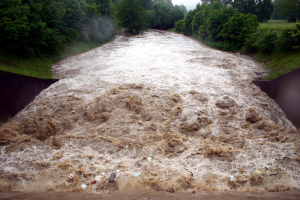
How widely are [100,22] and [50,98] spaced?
20978 mm

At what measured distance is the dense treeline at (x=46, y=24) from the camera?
1205 centimetres

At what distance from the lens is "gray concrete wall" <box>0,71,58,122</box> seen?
358 inches

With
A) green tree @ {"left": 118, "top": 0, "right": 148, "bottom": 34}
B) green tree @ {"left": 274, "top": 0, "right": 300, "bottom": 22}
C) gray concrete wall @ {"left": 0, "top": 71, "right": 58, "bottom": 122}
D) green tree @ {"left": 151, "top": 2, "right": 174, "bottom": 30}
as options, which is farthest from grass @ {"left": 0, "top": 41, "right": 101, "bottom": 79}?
green tree @ {"left": 151, "top": 2, "right": 174, "bottom": 30}

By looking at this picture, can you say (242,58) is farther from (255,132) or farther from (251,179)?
(251,179)

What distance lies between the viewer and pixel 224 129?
9.00 meters

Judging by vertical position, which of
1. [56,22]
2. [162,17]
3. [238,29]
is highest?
[162,17]

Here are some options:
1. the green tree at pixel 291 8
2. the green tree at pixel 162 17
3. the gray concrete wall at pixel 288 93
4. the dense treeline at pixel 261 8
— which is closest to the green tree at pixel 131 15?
the green tree at pixel 162 17

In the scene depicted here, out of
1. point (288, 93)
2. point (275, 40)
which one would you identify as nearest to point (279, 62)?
point (275, 40)

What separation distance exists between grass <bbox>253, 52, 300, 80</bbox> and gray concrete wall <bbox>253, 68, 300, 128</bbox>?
65.5 inches

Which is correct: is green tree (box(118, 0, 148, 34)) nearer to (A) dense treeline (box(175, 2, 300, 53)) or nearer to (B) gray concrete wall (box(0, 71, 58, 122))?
(A) dense treeline (box(175, 2, 300, 53))

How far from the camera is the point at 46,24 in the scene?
54.6ft

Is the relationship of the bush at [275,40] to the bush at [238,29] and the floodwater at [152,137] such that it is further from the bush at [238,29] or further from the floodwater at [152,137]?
the floodwater at [152,137]

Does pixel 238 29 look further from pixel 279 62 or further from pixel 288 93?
pixel 288 93

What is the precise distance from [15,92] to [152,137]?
7.16 m
